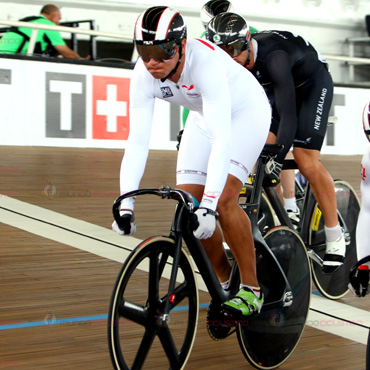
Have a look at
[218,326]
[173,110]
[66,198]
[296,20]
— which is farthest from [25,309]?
[296,20]

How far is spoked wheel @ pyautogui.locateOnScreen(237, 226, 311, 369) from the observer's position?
296 centimetres

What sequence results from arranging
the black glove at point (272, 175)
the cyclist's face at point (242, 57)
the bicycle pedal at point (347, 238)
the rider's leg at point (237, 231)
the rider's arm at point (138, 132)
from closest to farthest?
the rider's arm at point (138, 132)
the rider's leg at point (237, 231)
the black glove at point (272, 175)
the cyclist's face at point (242, 57)
the bicycle pedal at point (347, 238)

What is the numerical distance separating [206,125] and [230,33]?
3.68 ft

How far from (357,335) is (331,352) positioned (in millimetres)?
303

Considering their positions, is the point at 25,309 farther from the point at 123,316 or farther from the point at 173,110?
the point at 173,110

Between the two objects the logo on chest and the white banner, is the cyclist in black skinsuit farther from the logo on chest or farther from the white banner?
the white banner

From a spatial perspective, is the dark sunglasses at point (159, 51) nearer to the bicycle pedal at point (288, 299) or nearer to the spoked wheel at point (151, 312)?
the spoked wheel at point (151, 312)

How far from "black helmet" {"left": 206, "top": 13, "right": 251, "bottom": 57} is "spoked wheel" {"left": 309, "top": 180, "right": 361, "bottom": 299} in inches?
42.1

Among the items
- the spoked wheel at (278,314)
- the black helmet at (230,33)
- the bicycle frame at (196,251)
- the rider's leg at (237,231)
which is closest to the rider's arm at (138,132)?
the bicycle frame at (196,251)

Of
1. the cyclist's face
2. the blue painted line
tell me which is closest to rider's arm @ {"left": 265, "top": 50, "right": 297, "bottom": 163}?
the cyclist's face

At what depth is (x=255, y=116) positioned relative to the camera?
9.92 ft

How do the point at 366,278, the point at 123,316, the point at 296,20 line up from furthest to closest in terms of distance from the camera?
the point at 296,20 < the point at 366,278 < the point at 123,316

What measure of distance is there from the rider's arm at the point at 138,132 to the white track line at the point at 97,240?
1290 mm

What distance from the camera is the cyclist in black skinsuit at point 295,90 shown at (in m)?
3.72
